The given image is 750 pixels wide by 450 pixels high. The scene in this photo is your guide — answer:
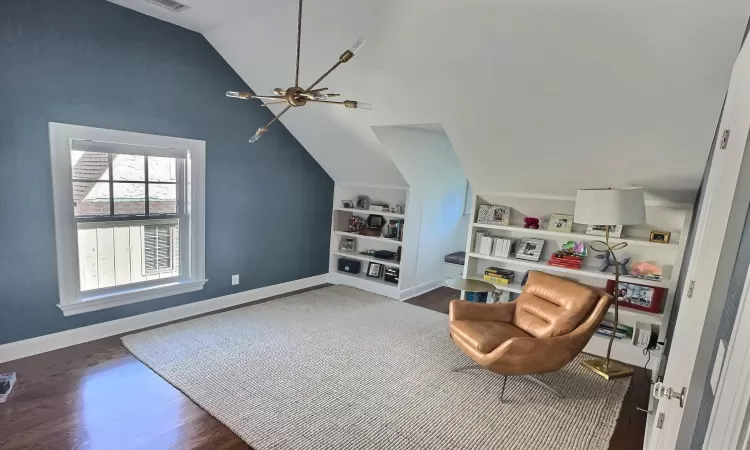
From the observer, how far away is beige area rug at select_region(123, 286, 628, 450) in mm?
2217

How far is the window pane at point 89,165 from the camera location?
9.95ft

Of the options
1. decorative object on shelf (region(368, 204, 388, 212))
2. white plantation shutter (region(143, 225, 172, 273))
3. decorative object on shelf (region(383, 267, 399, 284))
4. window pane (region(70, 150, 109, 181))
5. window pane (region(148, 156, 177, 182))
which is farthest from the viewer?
decorative object on shelf (region(368, 204, 388, 212))

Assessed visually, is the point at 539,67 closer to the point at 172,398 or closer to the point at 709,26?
the point at 709,26

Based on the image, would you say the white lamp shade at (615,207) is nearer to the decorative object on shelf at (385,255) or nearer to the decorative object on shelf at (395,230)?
the decorative object on shelf at (395,230)

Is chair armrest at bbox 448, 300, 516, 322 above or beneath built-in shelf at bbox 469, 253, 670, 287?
beneath

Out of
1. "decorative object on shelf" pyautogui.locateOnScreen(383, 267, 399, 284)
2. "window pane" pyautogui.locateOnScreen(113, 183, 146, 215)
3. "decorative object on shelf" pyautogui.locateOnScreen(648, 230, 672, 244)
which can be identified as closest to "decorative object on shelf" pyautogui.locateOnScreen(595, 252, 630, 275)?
"decorative object on shelf" pyautogui.locateOnScreen(648, 230, 672, 244)

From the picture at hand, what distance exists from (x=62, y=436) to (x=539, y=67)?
11.3 feet

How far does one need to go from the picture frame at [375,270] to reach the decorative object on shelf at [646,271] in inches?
109

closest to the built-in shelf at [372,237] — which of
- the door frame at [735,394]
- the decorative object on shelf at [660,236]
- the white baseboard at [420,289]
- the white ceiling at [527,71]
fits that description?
the white baseboard at [420,289]

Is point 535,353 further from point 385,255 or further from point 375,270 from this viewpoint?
point 375,270

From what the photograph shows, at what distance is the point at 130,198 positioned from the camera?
3.39 metres

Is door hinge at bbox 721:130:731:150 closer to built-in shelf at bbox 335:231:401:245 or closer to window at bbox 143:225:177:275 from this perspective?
built-in shelf at bbox 335:231:401:245

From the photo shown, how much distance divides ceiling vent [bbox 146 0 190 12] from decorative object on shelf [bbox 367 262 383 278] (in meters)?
3.42

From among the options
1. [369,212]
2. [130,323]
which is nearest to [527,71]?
[369,212]
